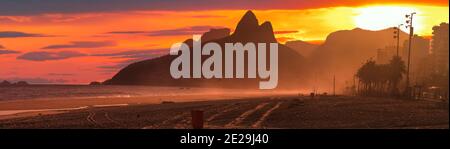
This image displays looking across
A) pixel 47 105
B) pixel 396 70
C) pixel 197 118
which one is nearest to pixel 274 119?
pixel 197 118

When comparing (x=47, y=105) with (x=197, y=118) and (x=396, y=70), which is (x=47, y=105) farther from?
(x=197, y=118)

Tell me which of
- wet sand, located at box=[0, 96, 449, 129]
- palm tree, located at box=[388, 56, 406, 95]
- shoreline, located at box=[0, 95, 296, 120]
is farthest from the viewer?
palm tree, located at box=[388, 56, 406, 95]

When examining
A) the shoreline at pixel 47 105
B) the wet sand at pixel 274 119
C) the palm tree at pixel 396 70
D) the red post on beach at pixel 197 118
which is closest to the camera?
the red post on beach at pixel 197 118

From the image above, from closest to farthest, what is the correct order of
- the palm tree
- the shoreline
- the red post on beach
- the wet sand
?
the red post on beach → the wet sand → the shoreline → the palm tree

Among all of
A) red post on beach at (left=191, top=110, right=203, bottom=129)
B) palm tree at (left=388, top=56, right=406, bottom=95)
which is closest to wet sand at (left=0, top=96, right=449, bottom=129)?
red post on beach at (left=191, top=110, right=203, bottom=129)

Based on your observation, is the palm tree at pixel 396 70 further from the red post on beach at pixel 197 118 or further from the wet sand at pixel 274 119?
the red post on beach at pixel 197 118

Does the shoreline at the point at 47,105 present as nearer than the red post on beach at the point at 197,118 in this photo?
No

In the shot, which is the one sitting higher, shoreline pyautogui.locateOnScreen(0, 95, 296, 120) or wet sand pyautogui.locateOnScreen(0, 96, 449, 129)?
wet sand pyautogui.locateOnScreen(0, 96, 449, 129)

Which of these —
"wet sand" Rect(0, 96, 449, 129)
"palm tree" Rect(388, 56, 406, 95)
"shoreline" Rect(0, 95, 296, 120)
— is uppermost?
"palm tree" Rect(388, 56, 406, 95)

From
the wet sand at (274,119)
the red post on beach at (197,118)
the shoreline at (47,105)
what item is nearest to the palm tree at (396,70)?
the shoreline at (47,105)

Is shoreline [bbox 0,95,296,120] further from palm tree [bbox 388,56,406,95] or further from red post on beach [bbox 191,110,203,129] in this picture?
palm tree [bbox 388,56,406,95]
